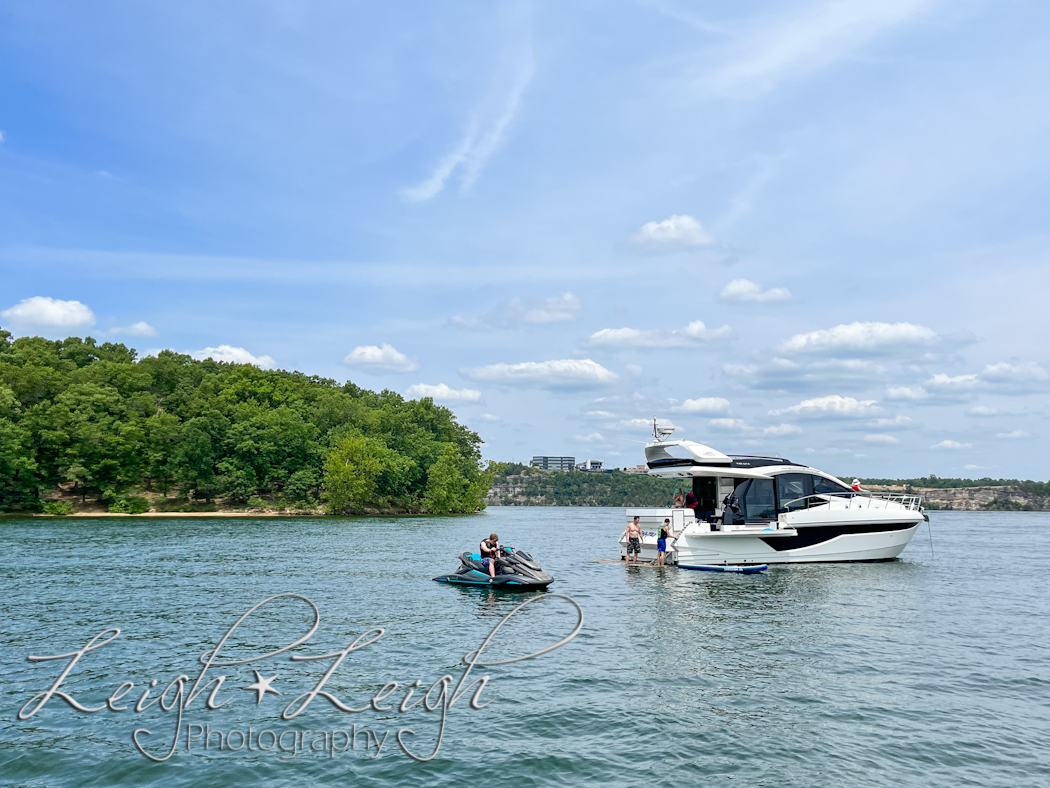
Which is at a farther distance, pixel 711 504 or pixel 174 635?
pixel 711 504

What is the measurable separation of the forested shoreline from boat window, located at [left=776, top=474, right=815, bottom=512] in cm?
8171

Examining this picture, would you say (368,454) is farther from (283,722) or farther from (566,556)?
(283,722)

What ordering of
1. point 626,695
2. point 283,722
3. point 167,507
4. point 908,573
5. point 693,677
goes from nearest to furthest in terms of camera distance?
point 283,722, point 626,695, point 693,677, point 908,573, point 167,507

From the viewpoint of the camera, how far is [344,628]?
20156 mm

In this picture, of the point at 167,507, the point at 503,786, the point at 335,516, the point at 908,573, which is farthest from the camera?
the point at 335,516

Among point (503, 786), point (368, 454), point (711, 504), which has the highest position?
point (368, 454)

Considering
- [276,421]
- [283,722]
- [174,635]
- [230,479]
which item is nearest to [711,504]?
[174,635]

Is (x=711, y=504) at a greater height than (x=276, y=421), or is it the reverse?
(x=276, y=421)

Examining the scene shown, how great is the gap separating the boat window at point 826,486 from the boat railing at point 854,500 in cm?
19

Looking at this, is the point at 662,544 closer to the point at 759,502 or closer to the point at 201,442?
the point at 759,502

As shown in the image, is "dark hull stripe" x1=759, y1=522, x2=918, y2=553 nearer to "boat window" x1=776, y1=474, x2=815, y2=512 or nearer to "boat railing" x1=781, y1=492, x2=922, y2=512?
"boat railing" x1=781, y1=492, x2=922, y2=512

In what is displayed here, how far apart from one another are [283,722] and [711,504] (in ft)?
90.6

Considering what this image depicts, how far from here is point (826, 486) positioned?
36.7 m

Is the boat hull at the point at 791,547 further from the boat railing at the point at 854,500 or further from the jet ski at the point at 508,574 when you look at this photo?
the jet ski at the point at 508,574
